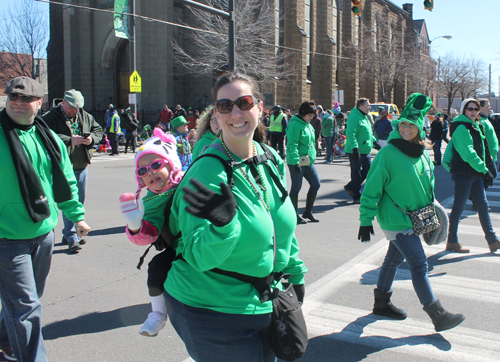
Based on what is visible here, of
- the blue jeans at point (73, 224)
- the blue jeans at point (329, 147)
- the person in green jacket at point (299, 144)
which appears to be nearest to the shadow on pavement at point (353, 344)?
the blue jeans at point (73, 224)

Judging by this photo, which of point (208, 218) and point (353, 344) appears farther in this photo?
point (353, 344)

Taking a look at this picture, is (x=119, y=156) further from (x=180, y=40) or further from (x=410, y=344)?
(x=410, y=344)

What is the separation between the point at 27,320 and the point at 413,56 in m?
50.0

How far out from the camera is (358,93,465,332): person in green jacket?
155 inches

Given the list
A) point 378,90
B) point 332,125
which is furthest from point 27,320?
point 378,90

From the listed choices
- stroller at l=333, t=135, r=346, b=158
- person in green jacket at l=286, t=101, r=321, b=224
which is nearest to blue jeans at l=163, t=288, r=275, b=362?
person in green jacket at l=286, t=101, r=321, b=224

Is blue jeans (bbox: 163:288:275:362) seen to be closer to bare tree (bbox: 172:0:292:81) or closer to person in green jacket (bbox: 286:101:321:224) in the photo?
person in green jacket (bbox: 286:101:321:224)

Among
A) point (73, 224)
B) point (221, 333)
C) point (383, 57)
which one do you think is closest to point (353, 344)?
point (221, 333)

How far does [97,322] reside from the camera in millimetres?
4191

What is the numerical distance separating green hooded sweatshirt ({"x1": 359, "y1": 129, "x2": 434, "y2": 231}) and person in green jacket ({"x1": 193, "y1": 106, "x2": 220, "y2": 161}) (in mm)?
1689

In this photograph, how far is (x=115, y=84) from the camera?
30969mm

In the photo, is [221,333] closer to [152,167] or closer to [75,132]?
[152,167]

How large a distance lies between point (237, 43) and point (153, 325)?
2648 centimetres

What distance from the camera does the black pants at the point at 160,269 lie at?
2.28 metres
